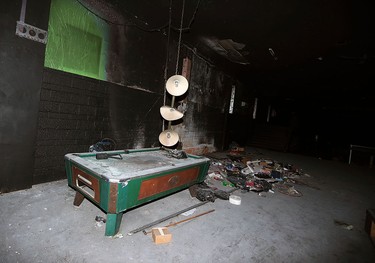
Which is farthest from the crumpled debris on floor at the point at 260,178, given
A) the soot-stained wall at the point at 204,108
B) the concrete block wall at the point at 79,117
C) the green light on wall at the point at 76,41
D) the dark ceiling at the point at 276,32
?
the dark ceiling at the point at 276,32

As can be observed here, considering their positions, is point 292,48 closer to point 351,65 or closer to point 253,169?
point 351,65

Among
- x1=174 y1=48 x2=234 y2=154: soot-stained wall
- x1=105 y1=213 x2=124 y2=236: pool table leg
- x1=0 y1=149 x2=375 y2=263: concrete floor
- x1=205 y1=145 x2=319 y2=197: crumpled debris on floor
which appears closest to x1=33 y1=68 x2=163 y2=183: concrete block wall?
x1=0 y1=149 x2=375 y2=263: concrete floor

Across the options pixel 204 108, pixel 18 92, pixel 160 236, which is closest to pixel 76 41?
pixel 18 92

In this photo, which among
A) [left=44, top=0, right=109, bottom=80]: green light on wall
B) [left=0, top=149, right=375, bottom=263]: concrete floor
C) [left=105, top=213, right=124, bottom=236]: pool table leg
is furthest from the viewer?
[left=44, top=0, right=109, bottom=80]: green light on wall

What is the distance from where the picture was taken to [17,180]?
313cm

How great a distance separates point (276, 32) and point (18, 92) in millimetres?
5394

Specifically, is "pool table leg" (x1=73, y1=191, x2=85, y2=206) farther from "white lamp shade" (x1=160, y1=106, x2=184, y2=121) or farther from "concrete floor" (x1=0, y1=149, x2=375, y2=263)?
"white lamp shade" (x1=160, y1=106, x2=184, y2=121)

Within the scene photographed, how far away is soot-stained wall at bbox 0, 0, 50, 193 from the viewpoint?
2.83 m

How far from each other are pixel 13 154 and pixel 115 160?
5.03ft

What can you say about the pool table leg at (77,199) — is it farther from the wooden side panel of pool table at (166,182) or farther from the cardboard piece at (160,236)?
the cardboard piece at (160,236)

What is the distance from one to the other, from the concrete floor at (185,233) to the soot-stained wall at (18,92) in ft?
1.19

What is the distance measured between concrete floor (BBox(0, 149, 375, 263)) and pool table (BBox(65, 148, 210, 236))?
1.00 ft

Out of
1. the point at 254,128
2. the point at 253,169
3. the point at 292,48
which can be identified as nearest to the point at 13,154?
the point at 253,169

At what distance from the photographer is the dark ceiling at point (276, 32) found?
4121mm
